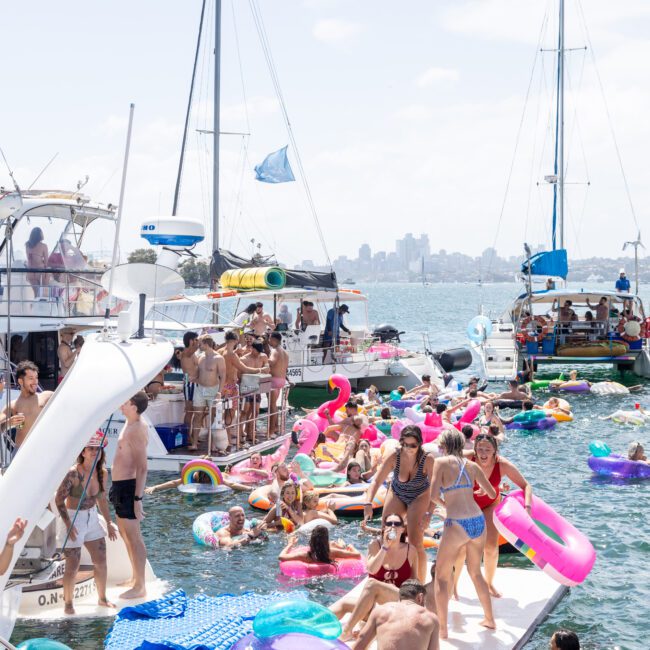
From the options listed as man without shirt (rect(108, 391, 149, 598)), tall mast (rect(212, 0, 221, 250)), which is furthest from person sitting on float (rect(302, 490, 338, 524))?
tall mast (rect(212, 0, 221, 250))

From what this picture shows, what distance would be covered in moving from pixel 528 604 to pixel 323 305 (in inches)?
740

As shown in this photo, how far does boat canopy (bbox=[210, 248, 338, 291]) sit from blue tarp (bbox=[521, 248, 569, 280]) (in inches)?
462

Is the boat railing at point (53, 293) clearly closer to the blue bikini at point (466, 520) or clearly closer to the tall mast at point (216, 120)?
the tall mast at point (216, 120)

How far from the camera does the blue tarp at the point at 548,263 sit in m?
34.4

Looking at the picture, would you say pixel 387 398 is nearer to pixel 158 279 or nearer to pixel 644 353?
pixel 644 353

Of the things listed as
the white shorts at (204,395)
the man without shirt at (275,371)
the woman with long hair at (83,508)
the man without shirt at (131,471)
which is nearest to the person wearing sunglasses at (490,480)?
the man without shirt at (131,471)

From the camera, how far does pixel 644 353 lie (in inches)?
1261

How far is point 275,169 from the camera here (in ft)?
102

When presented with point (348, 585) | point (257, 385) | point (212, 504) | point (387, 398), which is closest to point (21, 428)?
point (348, 585)

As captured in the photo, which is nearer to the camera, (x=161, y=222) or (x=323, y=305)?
(x=161, y=222)

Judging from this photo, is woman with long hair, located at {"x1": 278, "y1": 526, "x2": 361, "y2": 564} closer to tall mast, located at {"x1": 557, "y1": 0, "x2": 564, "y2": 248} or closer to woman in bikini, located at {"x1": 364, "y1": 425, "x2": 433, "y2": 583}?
woman in bikini, located at {"x1": 364, "y1": 425, "x2": 433, "y2": 583}

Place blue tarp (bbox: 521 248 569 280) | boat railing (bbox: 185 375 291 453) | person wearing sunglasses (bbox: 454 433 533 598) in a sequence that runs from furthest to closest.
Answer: blue tarp (bbox: 521 248 569 280)
boat railing (bbox: 185 375 291 453)
person wearing sunglasses (bbox: 454 433 533 598)

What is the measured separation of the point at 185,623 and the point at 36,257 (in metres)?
10.7

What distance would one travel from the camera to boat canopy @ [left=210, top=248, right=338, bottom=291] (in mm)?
24438
